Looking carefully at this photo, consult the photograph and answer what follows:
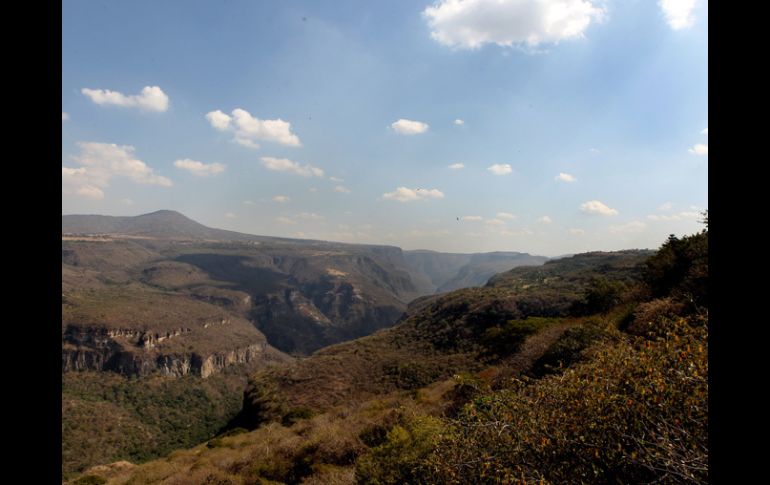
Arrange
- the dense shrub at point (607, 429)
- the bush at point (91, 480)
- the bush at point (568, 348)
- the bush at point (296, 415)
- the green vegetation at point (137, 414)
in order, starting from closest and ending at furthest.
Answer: the dense shrub at point (607, 429) < the bush at point (568, 348) < the bush at point (91, 480) < the bush at point (296, 415) < the green vegetation at point (137, 414)

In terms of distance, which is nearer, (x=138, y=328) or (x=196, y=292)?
(x=138, y=328)

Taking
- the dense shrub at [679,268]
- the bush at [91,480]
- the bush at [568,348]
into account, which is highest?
the dense shrub at [679,268]

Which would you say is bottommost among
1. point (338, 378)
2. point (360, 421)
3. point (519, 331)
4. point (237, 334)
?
point (237, 334)

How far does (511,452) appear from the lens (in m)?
6.83

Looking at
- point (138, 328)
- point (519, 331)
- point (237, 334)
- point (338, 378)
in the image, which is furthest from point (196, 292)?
point (519, 331)

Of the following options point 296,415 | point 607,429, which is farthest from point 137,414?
point 607,429

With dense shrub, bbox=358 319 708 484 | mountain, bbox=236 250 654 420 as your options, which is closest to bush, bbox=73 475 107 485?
mountain, bbox=236 250 654 420

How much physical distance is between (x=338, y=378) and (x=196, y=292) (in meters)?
166

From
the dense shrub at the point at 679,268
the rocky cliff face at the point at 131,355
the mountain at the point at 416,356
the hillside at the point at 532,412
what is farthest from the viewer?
the rocky cliff face at the point at 131,355

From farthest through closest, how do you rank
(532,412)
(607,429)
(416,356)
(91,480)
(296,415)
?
(416,356), (296,415), (91,480), (532,412), (607,429)

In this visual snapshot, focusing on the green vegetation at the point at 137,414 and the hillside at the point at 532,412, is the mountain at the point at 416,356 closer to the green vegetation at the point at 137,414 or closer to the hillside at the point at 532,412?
the hillside at the point at 532,412

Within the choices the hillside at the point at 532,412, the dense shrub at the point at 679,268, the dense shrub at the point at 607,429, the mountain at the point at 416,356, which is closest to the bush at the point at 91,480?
the hillside at the point at 532,412

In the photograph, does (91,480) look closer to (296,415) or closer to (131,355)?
(296,415)
